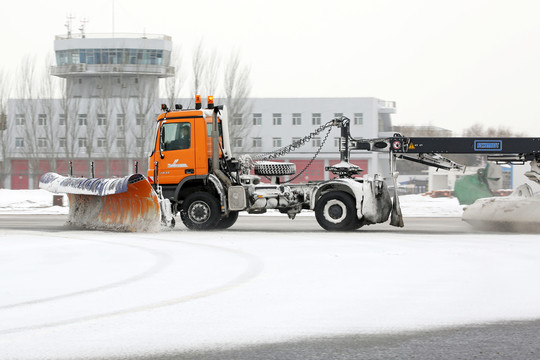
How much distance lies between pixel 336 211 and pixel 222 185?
251 centimetres

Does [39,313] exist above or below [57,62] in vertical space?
below

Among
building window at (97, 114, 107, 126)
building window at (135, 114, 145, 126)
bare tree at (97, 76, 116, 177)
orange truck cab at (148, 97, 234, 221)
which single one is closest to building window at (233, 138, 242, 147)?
building window at (135, 114, 145, 126)

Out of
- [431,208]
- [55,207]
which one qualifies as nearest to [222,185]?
[431,208]

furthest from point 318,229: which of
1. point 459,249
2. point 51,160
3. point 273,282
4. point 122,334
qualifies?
point 51,160

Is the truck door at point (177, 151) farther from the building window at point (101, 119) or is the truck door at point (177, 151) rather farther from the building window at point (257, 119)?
the building window at point (257, 119)

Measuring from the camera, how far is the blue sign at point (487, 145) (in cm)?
1825

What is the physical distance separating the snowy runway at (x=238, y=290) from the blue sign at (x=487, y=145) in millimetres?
3373

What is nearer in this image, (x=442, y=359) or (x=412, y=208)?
(x=442, y=359)

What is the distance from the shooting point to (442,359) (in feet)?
19.5

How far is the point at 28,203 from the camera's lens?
35.7 metres

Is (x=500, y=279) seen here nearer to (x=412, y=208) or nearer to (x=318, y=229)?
(x=318, y=229)

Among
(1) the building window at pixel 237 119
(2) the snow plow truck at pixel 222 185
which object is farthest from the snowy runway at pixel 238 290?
(1) the building window at pixel 237 119

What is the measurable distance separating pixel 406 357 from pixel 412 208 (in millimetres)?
25339

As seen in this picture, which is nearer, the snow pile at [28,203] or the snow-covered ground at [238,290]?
the snow-covered ground at [238,290]
